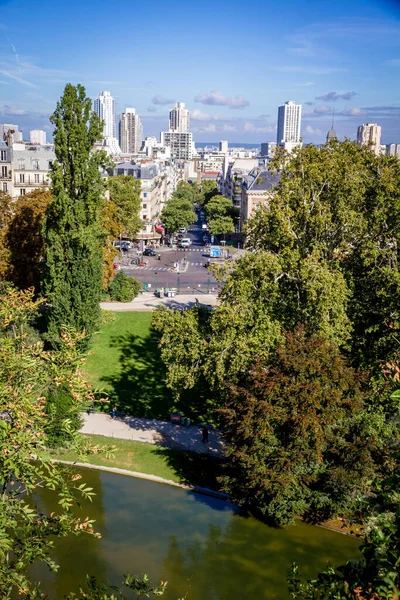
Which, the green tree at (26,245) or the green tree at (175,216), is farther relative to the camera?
the green tree at (175,216)

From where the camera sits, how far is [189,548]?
22203 millimetres

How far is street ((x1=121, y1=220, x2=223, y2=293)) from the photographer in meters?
58.8

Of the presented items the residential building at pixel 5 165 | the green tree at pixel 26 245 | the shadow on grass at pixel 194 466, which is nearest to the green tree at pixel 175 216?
the residential building at pixel 5 165

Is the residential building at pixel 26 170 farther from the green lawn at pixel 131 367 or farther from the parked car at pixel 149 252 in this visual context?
the green lawn at pixel 131 367

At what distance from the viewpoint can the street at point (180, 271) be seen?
5875 cm

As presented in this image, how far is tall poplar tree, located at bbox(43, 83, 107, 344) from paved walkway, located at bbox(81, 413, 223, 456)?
20.2ft

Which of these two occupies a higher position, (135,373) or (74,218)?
(74,218)

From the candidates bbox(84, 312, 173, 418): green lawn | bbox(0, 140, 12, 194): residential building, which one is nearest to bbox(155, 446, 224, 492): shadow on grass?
bbox(84, 312, 173, 418): green lawn

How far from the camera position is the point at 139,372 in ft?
122

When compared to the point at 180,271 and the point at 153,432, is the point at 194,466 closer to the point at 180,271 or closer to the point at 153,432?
the point at 153,432

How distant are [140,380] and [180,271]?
105ft

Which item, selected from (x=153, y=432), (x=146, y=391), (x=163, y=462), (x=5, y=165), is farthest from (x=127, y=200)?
(x=163, y=462)

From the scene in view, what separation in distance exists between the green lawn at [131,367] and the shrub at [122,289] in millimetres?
3828

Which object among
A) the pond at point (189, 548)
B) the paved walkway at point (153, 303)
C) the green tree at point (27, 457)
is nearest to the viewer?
the green tree at point (27, 457)
